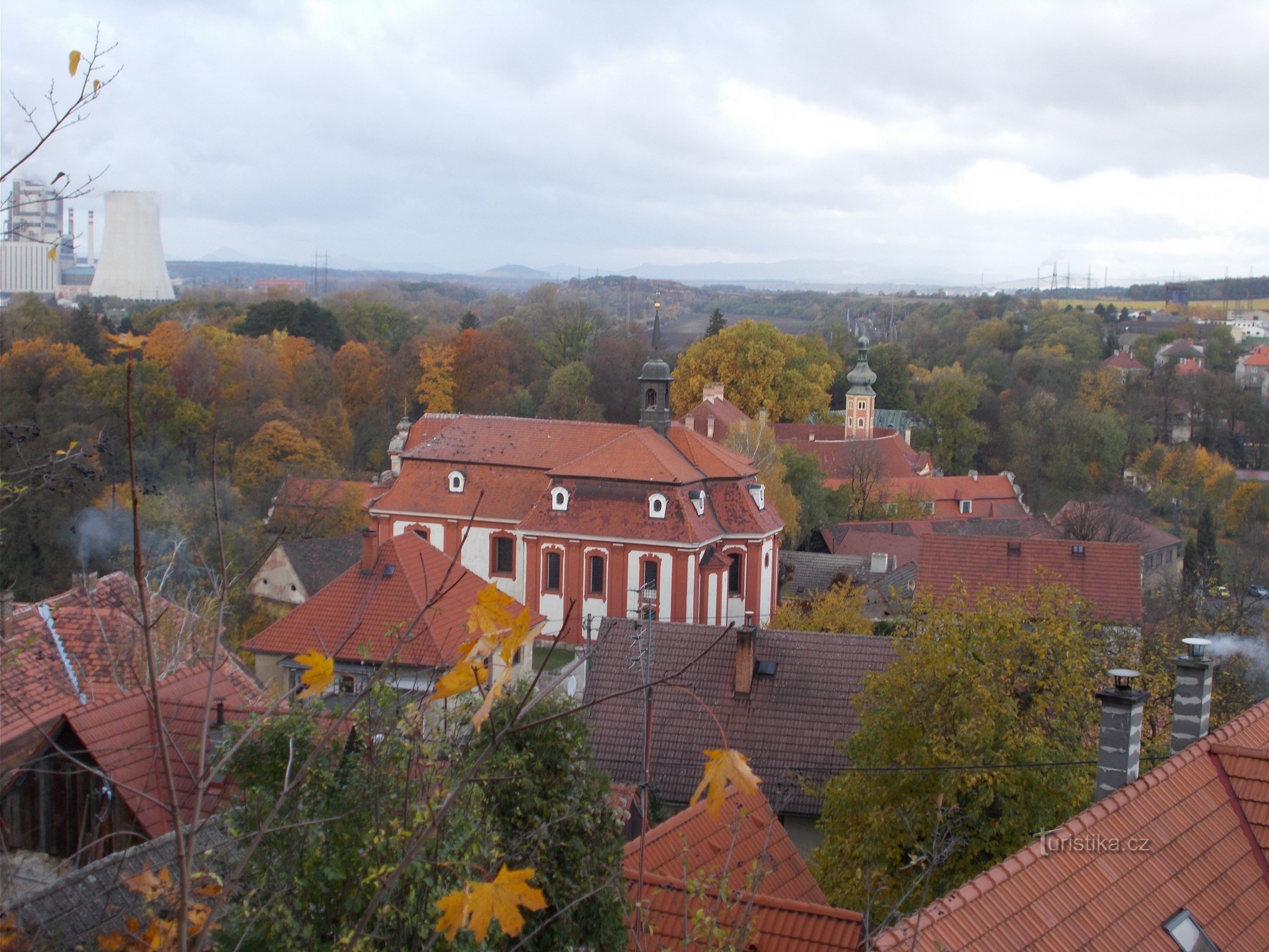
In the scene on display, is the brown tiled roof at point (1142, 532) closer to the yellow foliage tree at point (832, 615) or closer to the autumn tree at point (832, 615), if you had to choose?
the autumn tree at point (832, 615)

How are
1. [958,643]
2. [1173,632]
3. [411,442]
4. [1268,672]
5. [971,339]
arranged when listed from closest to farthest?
[958,643], [1268,672], [1173,632], [411,442], [971,339]

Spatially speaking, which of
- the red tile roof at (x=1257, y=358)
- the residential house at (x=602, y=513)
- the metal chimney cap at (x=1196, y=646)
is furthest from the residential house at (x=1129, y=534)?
the red tile roof at (x=1257, y=358)

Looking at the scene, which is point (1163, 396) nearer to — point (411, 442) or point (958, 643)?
point (411, 442)

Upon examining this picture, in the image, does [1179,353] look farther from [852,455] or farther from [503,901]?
[503,901]

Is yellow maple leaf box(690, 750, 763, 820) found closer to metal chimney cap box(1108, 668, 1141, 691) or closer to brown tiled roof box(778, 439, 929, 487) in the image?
metal chimney cap box(1108, 668, 1141, 691)

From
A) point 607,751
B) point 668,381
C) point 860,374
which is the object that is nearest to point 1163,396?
point 860,374

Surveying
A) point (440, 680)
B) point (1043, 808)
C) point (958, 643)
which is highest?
point (440, 680)

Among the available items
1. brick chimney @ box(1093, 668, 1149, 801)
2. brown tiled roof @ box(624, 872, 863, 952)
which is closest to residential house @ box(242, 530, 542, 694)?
brown tiled roof @ box(624, 872, 863, 952)
